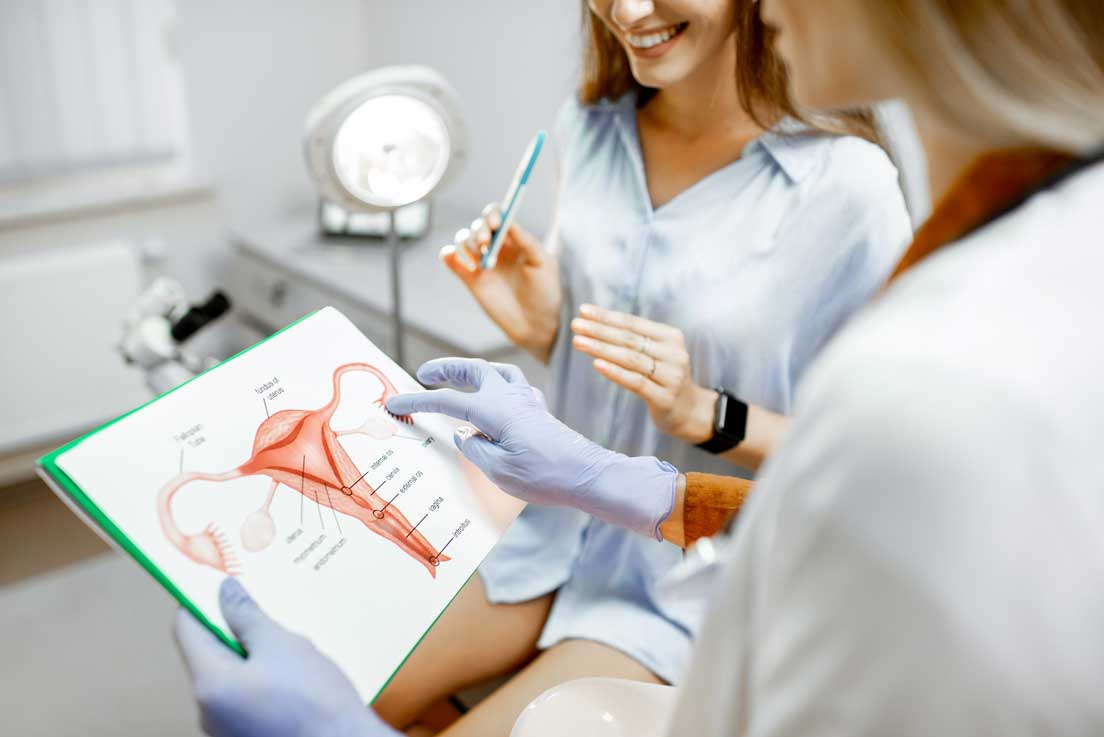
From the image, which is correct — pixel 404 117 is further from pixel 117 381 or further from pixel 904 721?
pixel 117 381

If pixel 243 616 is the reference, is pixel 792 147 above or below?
above

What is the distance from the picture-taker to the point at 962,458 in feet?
1.14

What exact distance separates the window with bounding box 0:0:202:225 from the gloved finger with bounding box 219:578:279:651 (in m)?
1.77

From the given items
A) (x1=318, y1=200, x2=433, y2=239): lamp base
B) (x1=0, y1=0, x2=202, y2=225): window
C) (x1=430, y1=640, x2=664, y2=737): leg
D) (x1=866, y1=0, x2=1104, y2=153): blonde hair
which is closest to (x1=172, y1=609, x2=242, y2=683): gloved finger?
(x1=430, y1=640, x2=664, y2=737): leg

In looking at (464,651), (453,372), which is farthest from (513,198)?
(464,651)

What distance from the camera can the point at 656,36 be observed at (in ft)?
3.33

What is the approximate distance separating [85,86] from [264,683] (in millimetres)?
1913

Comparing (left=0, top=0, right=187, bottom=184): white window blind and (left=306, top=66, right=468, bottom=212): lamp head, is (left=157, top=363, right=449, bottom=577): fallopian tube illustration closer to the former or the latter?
(left=306, top=66, right=468, bottom=212): lamp head

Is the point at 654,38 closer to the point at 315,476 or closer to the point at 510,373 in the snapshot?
the point at 510,373

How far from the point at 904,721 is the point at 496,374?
0.57m

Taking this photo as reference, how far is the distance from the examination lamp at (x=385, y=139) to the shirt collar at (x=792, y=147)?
41 cm

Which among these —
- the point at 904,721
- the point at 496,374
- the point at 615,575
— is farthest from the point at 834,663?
the point at 615,575

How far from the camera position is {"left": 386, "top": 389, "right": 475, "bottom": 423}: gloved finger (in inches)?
31.5

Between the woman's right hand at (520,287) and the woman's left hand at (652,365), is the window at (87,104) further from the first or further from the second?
the woman's left hand at (652,365)
